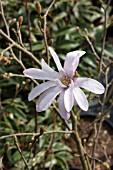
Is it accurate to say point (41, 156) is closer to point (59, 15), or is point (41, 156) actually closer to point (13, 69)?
point (13, 69)

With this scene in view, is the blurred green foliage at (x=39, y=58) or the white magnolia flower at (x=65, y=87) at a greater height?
the white magnolia flower at (x=65, y=87)

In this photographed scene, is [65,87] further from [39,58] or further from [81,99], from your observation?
[39,58]

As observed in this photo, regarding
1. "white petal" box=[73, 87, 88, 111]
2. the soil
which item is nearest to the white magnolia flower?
"white petal" box=[73, 87, 88, 111]

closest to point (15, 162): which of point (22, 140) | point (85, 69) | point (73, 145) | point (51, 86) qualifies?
point (22, 140)

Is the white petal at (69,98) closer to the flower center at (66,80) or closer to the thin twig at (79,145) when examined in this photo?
the flower center at (66,80)

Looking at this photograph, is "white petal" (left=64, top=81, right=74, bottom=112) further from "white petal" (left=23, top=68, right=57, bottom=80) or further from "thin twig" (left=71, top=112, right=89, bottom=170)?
"thin twig" (left=71, top=112, right=89, bottom=170)

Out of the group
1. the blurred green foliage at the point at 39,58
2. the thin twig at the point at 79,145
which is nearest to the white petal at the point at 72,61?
the thin twig at the point at 79,145

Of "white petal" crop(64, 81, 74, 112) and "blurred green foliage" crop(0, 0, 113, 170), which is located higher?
"white petal" crop(64, 81, 74, 112)
